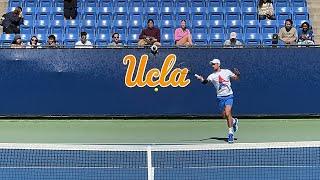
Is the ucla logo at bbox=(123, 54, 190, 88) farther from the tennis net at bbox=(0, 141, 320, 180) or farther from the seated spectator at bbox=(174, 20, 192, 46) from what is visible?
the tennis net at bbox=(0, 141, 320, 180)

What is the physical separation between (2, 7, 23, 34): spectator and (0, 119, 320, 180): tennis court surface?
5062 millimetres

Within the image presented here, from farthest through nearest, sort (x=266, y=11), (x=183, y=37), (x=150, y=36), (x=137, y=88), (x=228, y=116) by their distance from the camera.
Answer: (x=266, y=11) → (x=183, y=37) → (x=150, y=36) → (x=137, y=88) → (x=228, y=116)

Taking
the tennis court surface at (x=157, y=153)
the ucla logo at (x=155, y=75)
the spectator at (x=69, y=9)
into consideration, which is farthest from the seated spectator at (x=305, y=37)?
the spectator at (x=69, y=9)

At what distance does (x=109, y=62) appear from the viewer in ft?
50.3

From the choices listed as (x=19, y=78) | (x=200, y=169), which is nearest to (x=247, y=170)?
(x=200, y=169)

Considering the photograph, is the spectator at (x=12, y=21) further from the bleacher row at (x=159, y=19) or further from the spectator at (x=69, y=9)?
the spectator at (x=69, y=9)

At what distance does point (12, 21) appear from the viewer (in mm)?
18453

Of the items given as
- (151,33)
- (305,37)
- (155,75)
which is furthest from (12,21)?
(305,37)

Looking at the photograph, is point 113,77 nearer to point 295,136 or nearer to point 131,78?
point 131,78

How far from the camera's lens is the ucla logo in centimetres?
1533

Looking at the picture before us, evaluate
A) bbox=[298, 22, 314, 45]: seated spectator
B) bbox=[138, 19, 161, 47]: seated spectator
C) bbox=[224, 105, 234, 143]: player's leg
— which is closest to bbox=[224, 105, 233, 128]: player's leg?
bbox=[224, 105, 234, 143]: player's leg

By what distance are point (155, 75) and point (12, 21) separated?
547cm

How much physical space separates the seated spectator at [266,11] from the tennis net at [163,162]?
383 inches

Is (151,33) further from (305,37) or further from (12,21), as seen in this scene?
(12,21)
